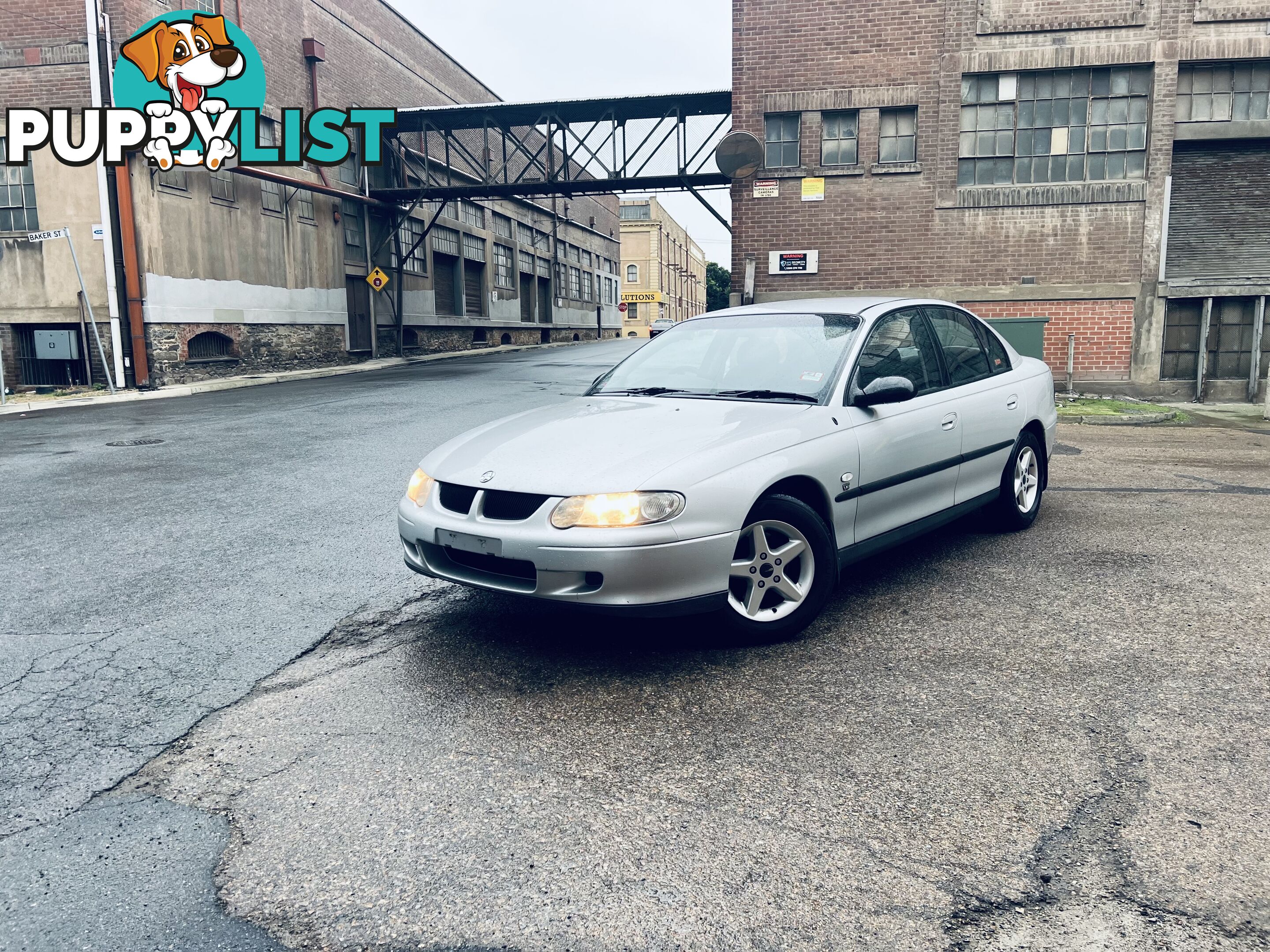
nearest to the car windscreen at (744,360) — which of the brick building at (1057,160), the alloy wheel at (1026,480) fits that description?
the alloy wheel at (1026,480)

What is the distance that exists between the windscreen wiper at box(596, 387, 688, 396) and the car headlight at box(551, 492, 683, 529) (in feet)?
4.42

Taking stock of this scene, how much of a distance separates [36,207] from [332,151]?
9321 millimetres

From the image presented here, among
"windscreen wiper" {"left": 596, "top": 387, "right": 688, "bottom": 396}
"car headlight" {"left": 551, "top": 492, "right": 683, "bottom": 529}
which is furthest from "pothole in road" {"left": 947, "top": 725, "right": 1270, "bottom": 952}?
"windscreen wiper" {"left": 596, "top": 387, "right": 688, "bottom": 396}

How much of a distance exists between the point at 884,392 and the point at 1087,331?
14433 mm

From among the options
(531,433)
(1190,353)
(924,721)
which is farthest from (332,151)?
(924,721)

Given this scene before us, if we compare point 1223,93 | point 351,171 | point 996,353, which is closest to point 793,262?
point 1223,93

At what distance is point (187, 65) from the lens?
68.7ft

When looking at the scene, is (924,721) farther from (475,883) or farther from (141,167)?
(141,167)

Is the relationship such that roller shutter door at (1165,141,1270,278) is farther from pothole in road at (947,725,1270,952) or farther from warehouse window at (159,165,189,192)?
warehouse window at (159,165,189,192)

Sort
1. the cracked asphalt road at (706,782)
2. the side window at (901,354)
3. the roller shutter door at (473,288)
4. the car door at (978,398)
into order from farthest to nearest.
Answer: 1. the roller shutter door at (473,288)
2. the car door at (978,398)
3. the side window at (901,354)
4. the cracked asphalt road at (706,782)

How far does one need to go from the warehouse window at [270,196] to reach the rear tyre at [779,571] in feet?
74.7

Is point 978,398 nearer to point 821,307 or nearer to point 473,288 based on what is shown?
point 821,307

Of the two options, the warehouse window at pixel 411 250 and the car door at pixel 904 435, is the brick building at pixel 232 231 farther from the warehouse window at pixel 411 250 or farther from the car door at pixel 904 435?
the car door at pixel 904 435

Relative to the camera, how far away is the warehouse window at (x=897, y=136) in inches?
679
